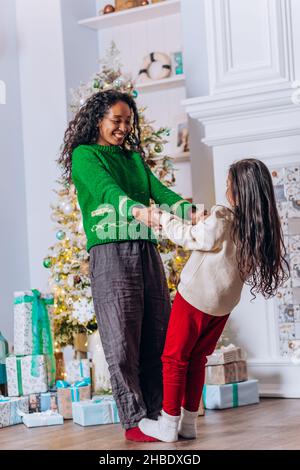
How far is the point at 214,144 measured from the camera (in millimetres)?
3500

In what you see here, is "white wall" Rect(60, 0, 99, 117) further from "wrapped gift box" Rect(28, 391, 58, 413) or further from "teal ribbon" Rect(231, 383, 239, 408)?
"teal ribbon" Rect(231, 383, 239, 408)

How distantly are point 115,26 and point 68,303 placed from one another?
2.10 m

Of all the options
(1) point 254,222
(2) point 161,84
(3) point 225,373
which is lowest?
(3) point 225,373

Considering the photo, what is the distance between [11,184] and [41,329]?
54.5 inches

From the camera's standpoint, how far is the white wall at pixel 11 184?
4520 mm

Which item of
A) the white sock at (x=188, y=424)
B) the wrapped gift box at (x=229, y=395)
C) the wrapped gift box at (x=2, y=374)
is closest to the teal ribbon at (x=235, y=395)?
the wrapped gift box at (x=229, y=395)

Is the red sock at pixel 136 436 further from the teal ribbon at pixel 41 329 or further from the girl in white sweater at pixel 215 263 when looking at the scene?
the teal ribbon at pixel 41 329

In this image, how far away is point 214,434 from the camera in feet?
8.57

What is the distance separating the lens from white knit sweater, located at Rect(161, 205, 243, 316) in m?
2.39

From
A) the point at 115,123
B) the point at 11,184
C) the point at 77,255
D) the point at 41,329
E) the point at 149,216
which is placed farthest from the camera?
the point at 11,184

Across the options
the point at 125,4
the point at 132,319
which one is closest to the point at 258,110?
the point at 132,319

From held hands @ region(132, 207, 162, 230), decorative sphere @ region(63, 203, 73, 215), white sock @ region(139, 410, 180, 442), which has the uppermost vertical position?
decorative sphere @ region(63, 203, 73, 215)

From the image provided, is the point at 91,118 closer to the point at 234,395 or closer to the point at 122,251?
the point at 122,251

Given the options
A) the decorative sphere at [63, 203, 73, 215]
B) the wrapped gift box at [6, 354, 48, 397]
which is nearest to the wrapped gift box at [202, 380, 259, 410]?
the wrapped gift box at [6, 354, 48, 397]
